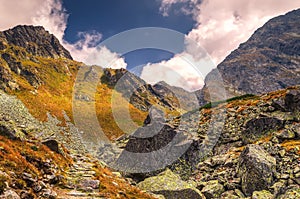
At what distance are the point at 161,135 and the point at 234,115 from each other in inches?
595

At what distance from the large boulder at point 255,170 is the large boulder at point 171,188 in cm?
470

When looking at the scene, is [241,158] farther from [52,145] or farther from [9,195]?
[9,195]

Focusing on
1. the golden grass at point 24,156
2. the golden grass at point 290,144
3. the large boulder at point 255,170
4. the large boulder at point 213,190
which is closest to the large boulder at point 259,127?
the golden grass at point 290,144

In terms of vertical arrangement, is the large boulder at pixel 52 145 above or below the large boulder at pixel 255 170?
above

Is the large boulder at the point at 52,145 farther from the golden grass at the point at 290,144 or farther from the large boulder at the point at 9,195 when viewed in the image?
the golden grass at the point at 290,144

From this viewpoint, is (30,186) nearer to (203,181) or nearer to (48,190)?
(48,190)

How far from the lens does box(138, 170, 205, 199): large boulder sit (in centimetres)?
1970

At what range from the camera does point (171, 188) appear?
2017cm

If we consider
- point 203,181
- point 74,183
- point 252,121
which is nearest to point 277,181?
point 203,181

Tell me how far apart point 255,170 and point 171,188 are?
7758 millimetres

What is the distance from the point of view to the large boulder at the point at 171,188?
19.7 metres

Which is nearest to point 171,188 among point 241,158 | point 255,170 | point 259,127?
point 255,170

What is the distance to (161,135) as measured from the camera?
3331 centimetres

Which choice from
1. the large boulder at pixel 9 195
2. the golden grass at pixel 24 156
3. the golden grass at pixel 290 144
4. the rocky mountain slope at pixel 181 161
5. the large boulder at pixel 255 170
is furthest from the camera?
the golden grass at pixel 290 144
